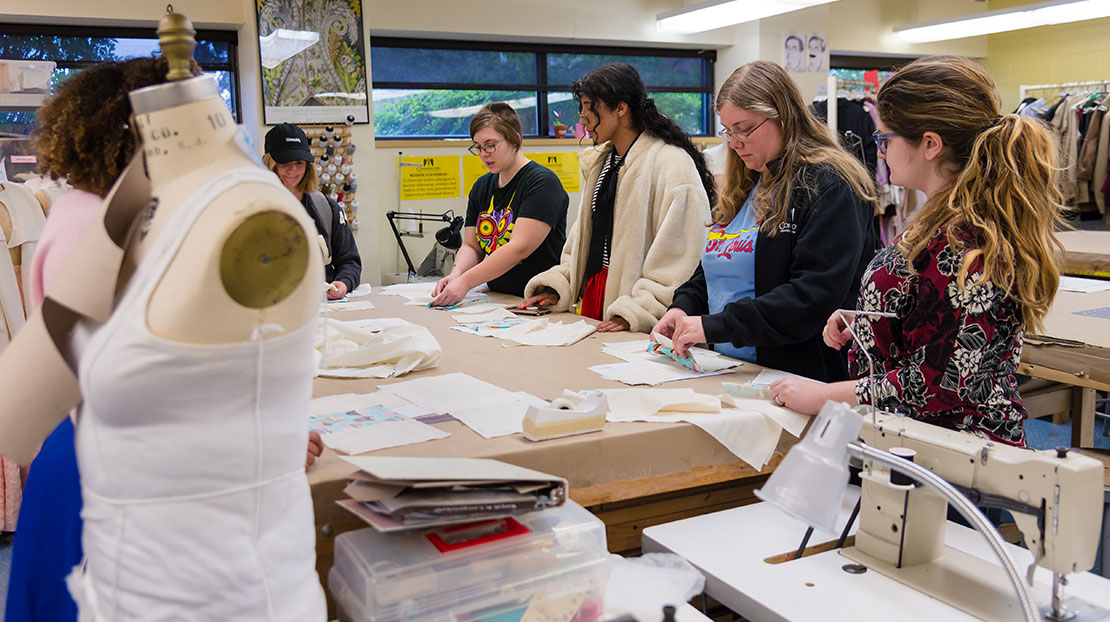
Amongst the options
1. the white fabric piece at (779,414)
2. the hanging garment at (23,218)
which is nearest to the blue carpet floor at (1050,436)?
the white fabric piece at (779,414)

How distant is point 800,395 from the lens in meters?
1.79

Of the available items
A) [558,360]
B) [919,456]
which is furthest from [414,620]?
[558,360]

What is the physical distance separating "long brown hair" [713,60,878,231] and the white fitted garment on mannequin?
1.50 metres

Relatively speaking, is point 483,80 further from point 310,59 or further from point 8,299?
point 8,299

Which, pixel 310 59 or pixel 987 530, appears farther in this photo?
pixel 310 59

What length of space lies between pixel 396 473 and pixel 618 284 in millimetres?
1780

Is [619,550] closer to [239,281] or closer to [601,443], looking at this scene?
[601,443]

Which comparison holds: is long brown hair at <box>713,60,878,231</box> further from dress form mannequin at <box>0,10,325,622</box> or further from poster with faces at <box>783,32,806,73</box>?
poster with faces at <box>783,32,806,73</box>

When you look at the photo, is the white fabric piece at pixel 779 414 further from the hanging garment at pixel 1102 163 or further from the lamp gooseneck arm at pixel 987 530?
the hanging garment at pixel 1102 163

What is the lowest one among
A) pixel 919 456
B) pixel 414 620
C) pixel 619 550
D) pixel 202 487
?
pixel 619 550

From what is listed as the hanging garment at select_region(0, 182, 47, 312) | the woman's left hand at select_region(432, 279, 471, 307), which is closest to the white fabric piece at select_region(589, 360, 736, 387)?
the woman's left hand at select_region(432, 279, 471, 307)

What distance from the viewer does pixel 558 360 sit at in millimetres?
2297

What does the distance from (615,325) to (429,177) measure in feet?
13.4

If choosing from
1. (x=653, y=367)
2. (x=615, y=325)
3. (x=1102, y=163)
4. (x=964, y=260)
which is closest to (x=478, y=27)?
(x=615, y=325)
